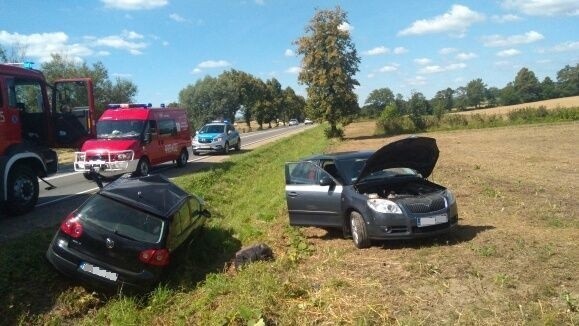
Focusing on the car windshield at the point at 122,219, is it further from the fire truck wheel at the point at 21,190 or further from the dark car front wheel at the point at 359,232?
the fire truck wheel at the point at 21,190

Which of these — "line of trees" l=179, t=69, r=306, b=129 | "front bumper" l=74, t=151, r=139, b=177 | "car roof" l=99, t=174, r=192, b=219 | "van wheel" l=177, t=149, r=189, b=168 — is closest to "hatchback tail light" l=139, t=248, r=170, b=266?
"car roof" l=99, t=174, r=192, b=219

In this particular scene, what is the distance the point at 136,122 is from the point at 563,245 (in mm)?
13833

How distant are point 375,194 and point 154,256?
3544 mm

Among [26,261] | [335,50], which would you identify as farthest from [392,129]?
[26,261]

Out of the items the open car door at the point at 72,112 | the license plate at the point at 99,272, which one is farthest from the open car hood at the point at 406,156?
the open car door at the point at 72,112

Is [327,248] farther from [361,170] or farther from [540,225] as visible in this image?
[540,225]

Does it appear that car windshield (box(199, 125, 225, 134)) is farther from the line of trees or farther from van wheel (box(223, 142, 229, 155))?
the line of trees

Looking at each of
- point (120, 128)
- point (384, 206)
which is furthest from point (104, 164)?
point (384, 206)

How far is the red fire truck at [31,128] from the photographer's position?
10.4 metres

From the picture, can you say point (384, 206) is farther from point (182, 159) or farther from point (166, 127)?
point (182, 159)

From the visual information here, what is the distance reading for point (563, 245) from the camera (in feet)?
24.0

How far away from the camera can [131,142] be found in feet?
52.9

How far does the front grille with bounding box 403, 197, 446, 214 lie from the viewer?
24.8 feet

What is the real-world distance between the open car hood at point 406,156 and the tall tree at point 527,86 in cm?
10871
